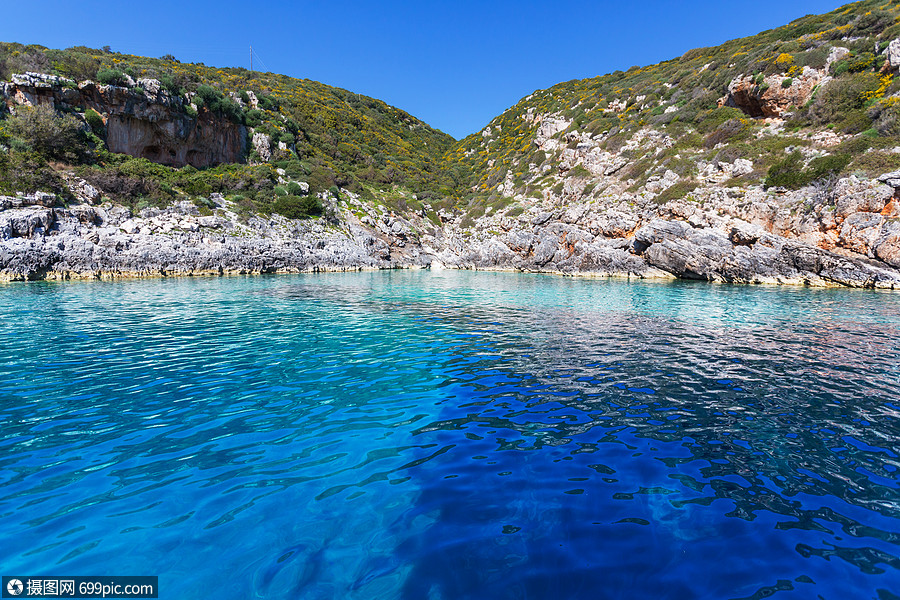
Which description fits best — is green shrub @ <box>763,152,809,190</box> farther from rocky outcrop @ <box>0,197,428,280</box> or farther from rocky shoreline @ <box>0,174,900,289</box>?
rocky outcrop @ <box>0,197,428,280</box>

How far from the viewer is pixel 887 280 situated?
81.8 feet

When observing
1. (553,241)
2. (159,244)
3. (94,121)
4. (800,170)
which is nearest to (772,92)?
(800,170)

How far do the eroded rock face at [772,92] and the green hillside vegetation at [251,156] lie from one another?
151ft

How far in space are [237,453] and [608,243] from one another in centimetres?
4147

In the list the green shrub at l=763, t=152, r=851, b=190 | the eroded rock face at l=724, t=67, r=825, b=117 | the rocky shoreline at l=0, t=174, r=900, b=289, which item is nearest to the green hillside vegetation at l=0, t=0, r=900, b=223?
the green shrub at l=763, t=152, r=851, b=190

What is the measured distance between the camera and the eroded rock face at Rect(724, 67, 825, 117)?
40312 millimetres

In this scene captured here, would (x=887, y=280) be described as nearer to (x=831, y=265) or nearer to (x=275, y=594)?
(x=831, y=265)

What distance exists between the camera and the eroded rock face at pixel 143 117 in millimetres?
40969

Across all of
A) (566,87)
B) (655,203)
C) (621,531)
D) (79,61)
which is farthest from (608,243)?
(79,61)

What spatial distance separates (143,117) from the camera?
46469 mm

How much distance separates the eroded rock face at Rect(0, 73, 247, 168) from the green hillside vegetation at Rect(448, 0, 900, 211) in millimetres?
41051

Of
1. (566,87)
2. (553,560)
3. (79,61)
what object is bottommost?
(553,560)

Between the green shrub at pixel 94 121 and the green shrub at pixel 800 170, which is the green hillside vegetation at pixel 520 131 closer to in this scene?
the green shrub at pixel 800 170

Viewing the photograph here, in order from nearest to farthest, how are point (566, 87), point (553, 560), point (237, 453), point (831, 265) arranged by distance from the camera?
point (553, 560)
point (237, 453)
point (831, 265)
point (566, 87)
